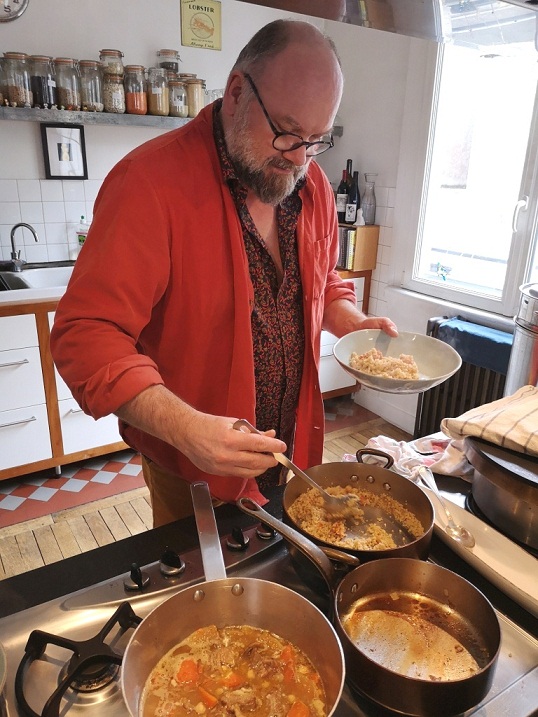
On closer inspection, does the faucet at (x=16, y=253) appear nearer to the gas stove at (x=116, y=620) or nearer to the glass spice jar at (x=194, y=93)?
the glass spice jar at (x=194, y=93)

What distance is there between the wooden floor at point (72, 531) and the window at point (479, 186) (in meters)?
2.01

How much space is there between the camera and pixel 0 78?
103 inches

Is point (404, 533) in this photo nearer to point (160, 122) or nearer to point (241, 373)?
point (241, 373)

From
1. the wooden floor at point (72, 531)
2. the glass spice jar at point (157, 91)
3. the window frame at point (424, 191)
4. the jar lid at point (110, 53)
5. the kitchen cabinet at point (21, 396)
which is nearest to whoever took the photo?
the wooden floor at point (72, 531)

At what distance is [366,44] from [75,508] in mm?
3059

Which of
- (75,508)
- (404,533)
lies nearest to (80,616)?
(404,533)

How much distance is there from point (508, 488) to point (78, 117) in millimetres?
2603

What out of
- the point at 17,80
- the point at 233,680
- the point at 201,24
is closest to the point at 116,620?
the point at 233,680

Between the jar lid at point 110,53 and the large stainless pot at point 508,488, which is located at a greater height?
the jar lid at point 110,53

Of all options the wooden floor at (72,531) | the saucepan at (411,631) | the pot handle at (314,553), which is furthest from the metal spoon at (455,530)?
the wooden floor at (72,531)

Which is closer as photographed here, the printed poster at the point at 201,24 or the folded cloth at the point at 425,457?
the folded cloth at the point at 425,457

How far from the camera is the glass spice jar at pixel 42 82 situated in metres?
2.64

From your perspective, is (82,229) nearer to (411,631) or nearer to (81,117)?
(81,117)

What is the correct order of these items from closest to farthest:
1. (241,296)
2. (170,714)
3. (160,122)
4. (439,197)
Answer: (170,714) → (241,296) → (160,122) → (439,197)
